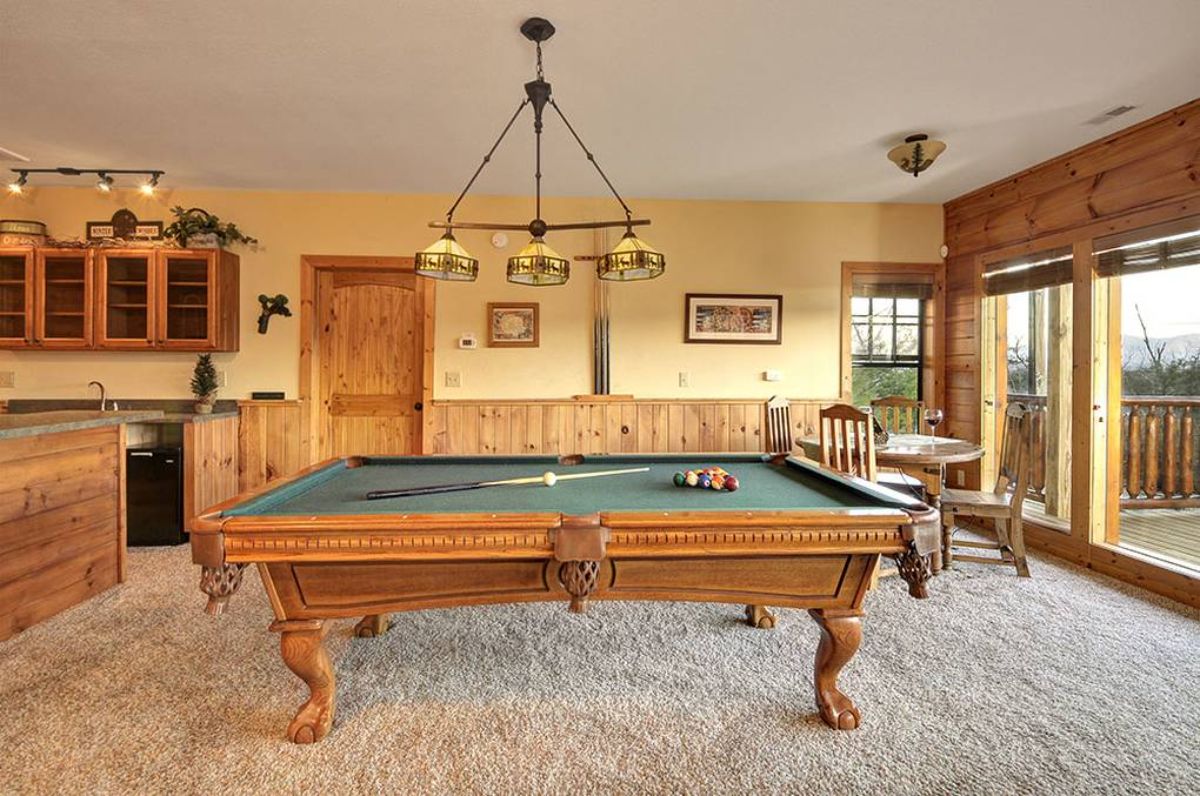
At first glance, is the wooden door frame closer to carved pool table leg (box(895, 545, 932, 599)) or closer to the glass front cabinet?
the glass front cabinet

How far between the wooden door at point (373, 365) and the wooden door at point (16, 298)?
6.38 feet

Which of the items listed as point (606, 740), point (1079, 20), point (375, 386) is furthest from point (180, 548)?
point (1079, 20)

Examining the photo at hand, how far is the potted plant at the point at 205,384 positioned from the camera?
387 centimetres

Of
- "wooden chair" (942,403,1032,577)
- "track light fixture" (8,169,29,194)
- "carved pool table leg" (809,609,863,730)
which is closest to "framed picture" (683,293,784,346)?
"wooden chair" (942,403,1032,577)

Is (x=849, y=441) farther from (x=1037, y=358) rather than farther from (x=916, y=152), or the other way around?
(x=1037, y=358)

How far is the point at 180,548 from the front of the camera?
353 cm

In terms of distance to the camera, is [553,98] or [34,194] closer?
[553,98]

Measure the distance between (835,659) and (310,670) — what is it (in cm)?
172

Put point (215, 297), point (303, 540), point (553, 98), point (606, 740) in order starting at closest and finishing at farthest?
point (303, 540) → point (606, 740) → point (553, 98) → point (215, 297)

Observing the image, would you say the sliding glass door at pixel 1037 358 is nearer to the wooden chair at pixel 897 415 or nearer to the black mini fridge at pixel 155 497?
the wooden chair at pixel 897 415

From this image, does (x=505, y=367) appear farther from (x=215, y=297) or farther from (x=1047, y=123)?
(x=1047, y=123)

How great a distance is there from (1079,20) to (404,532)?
10.3 feet

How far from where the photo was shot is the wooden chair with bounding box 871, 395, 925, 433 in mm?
3881

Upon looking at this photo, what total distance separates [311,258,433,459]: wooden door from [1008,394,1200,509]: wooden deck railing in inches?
189
